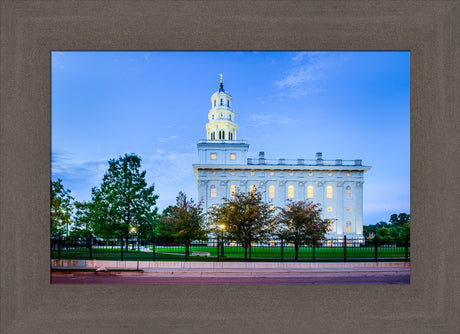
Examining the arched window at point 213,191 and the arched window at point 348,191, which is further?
the arched window at point 348,191

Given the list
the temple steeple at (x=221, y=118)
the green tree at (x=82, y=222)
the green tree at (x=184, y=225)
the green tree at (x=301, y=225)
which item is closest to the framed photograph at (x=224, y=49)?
the green tree at (x=301, y=225)

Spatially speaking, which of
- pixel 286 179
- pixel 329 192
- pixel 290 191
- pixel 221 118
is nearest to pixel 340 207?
pixel 329 192

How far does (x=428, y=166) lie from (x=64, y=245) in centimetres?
1304

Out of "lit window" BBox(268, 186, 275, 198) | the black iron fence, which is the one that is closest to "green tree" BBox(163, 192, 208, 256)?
the black iron fence

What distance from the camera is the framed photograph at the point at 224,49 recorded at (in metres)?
5.26

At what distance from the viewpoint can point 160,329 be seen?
528 cm

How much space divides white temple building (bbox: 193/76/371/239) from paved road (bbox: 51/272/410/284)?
33.8m

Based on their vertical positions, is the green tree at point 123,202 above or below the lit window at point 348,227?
above

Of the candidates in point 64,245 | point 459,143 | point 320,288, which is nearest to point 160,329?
point 320,288

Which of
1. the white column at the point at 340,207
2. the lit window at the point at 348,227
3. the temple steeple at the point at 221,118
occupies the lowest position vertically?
the lit window at the point at 348,227

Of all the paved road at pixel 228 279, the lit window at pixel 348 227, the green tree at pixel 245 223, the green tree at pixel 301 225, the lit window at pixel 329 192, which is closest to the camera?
the paved road at pixel 228 279

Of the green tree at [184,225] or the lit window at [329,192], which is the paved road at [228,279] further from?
the lit window at [329,192]

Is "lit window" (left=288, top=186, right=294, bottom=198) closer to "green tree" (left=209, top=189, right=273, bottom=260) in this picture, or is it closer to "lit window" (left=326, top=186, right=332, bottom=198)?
"lit window" (left=326, top=186, right=332, bottom=198)

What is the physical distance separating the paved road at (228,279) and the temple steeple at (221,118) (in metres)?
42.1
